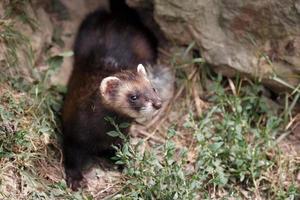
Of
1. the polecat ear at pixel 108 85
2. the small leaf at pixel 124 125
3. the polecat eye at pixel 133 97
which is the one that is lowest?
the small leaf at pixel 124 125

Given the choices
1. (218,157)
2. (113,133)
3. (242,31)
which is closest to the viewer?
(113,133)

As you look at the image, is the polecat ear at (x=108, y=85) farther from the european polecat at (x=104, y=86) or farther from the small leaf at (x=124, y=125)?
the small leaf at (x=124, y=125)

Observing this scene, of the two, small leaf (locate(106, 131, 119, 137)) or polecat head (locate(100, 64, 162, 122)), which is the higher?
polecat head (locate(100, 64, 162, 122))

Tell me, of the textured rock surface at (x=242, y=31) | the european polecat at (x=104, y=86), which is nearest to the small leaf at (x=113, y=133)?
the european polecat at (x=104, y=86)

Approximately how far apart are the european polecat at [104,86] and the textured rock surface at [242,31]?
0.39 metres

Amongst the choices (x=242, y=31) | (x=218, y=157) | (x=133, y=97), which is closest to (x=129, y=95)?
(x=133, y=97)

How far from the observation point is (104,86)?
4504mm

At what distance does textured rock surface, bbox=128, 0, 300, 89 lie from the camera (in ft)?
15.8

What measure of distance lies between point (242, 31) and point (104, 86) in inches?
49.4

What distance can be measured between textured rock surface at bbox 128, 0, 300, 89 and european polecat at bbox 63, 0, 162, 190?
1.28ft

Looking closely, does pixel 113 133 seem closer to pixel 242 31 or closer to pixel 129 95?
pixel 129 95

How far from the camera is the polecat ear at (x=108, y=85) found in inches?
177

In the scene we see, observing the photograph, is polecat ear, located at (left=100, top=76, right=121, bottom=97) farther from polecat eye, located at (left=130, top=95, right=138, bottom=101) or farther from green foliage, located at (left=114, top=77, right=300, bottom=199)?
green foliage, located at (left=114, top=77, right=300, bottom=199)

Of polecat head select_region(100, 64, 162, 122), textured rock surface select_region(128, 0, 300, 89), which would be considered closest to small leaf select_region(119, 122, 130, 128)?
polecat head select_region(100, 64, 162, 122)
